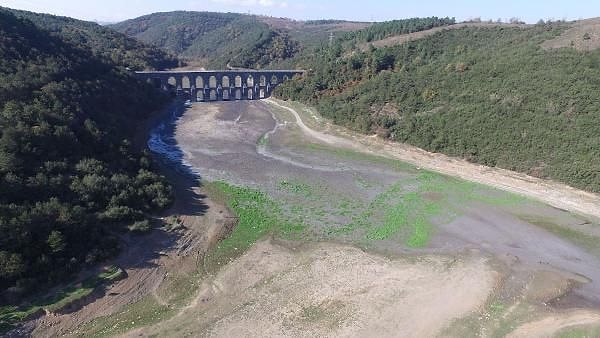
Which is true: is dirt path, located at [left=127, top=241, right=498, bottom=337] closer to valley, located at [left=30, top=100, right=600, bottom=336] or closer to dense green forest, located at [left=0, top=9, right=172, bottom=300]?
valley, located at [left=30, top=100, right=600, bottom=336]

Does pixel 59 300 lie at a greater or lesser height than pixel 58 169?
lesser

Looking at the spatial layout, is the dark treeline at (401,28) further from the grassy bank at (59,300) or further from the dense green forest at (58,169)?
the grassy bank at (59,300)

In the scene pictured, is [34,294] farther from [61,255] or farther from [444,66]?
[444,66]

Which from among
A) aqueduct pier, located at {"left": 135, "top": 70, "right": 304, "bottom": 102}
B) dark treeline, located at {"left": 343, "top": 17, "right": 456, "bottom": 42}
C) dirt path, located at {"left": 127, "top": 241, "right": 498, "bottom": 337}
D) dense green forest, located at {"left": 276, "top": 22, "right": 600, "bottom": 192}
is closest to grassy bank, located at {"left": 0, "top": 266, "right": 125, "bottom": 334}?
dirt path, located at {"left": 127, "top": 241, "right": 498, "bottom": 337}

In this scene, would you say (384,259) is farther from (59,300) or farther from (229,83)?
(229,83)

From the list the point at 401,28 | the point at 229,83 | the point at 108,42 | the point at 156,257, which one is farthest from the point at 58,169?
the point at 401,28

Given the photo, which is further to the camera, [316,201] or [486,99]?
[486,99]
